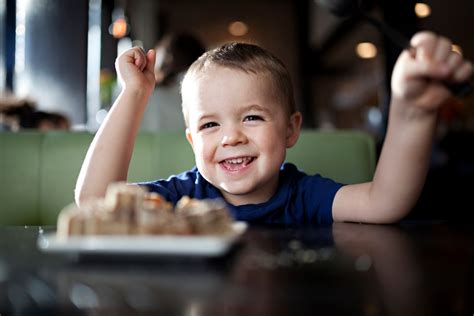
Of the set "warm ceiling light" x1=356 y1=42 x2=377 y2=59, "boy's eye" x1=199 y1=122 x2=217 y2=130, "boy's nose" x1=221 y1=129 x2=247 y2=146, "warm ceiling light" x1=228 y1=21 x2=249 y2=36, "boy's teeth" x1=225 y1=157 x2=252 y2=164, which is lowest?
"boy's teeth" x1=225 y1=157 x2=252 y2=164

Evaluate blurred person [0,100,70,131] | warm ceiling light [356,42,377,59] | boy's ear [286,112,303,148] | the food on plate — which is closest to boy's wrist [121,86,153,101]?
boy's ear [286,112,303,148]

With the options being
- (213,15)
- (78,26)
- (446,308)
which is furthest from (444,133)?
(213,15)

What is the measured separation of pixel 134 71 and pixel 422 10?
236cm

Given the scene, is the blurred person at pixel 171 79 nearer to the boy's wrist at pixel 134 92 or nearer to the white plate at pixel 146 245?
the boy's wrist at pixel 134 92

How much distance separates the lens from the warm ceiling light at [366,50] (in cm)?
579

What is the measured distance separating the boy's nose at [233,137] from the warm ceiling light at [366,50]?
15.6 ft

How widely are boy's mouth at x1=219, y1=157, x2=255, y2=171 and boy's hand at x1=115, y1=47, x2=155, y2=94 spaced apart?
0.23 m

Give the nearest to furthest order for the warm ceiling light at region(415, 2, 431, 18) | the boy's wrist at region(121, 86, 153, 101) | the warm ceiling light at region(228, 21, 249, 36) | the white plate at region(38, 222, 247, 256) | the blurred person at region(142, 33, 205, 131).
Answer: the white plate at region(38, 222, 247, 256) → the boy's wrist at region(121, 86, 153, 101) → the warm ceiling light at region(415, 2, 431, 18) → the blurred person at region(142, 33, 205, 131) → the warm ceiling light at region(228, 21, 249, 36)

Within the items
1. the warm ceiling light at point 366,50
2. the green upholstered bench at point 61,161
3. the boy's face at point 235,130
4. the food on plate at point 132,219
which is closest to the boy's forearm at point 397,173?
the boy's face at point 235,130

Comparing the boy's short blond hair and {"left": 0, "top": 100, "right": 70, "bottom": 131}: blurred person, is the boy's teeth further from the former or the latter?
{"left": 0, "top": 100, "right": 70, "bottom": 131}: blurred person

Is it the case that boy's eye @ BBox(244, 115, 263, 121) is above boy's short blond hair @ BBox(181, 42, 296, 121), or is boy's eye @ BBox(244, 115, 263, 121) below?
below

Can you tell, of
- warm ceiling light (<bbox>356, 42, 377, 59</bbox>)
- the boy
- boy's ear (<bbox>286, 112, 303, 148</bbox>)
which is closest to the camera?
the boy

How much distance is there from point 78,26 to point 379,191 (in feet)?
8.10

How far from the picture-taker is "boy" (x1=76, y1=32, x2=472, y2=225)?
110 centimetres
